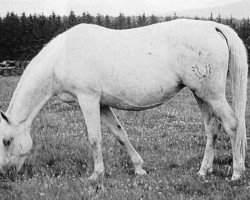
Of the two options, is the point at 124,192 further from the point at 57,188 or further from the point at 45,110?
the point at 45,110

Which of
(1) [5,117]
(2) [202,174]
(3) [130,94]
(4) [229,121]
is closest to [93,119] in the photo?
(3) [130,94]

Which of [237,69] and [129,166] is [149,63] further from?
[129,166]

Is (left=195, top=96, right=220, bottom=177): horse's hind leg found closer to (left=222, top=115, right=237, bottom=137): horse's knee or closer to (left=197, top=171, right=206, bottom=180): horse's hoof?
(left=197, top=171, right=206, bottom=180): horse's hoof

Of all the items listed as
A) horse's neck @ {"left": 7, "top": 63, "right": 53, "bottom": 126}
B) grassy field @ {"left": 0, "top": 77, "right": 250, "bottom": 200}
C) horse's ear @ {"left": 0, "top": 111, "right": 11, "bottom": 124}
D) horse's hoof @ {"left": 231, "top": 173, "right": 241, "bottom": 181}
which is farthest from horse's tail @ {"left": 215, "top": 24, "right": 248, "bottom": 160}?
horse's ear @ {"left": 0, "top": 111, "right": 11, "bottom": 124}

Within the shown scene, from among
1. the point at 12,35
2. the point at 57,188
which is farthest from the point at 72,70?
the point at 12,35

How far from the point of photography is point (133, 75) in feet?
21.2

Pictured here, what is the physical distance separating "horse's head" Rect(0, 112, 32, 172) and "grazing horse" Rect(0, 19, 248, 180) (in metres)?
0.02

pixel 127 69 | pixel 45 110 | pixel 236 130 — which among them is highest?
pixel 127 69

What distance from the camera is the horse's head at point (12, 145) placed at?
263 inches

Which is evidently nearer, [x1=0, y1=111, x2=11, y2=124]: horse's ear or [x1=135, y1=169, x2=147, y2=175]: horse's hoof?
[x1=0, y1=111, x2=11, y2=124]: horse's ear

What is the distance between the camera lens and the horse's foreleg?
6500 mm

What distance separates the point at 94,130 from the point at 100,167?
0.68 m

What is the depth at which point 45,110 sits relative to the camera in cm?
1444

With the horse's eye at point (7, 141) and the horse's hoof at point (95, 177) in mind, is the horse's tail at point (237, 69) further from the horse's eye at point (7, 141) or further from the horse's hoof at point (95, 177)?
the horse's eye at point (7, 141)
